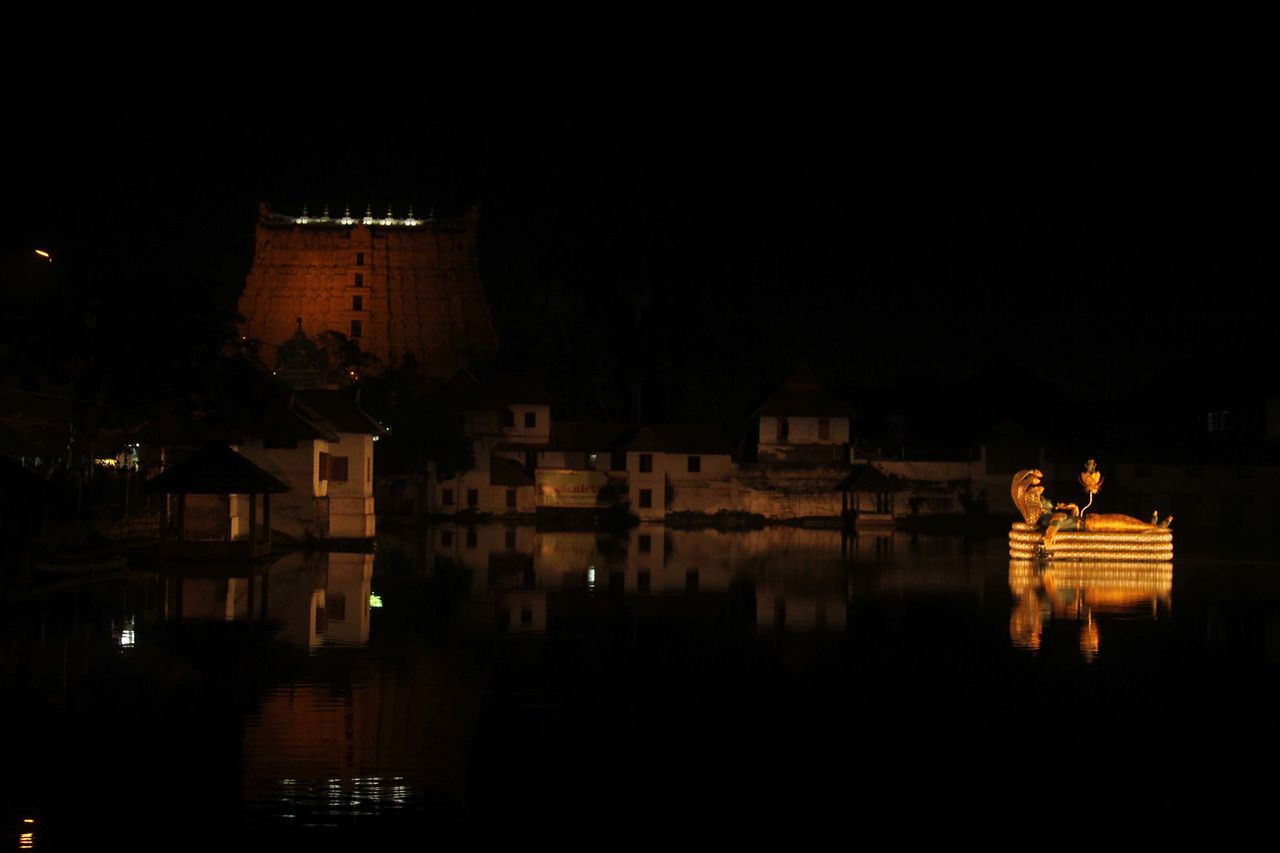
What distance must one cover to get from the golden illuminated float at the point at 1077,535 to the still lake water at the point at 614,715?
29.3 feet

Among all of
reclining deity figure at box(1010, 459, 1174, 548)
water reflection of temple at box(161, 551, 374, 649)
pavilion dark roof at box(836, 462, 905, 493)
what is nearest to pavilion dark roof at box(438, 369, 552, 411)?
pavilion dark roof at box(836, 462, 905, 493)

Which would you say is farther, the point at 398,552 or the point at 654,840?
the point at 398,552

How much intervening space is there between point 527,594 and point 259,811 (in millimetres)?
17206

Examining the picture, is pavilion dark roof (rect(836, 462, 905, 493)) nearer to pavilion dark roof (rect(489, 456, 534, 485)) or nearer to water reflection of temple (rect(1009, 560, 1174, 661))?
pavilion dark roof (rect(489, 456, 534, 485))

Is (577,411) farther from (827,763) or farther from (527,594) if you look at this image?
(827,763)

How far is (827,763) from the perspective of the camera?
14.6m

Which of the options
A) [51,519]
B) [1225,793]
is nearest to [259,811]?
[1225,793]

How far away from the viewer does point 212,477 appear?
3109 cm

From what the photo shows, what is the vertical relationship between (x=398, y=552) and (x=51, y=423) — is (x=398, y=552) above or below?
below

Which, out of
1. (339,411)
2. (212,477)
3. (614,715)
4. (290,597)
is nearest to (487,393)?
(339,411)

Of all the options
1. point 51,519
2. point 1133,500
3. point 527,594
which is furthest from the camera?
point 1133,500

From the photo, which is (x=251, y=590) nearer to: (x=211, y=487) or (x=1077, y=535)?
(x=211, y=487)

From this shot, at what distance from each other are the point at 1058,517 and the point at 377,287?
59015 millimetres

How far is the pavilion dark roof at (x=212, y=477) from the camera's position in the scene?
30.8m
